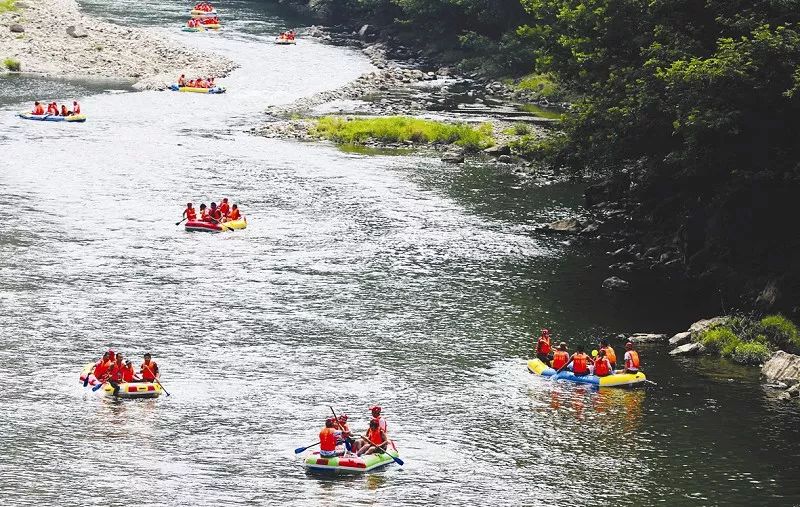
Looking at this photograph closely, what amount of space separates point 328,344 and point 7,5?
4115 inches

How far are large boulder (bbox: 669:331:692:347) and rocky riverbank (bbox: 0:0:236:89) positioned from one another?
235ft

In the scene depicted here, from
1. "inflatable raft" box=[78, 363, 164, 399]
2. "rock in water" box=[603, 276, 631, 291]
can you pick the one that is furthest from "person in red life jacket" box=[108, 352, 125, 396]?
"rock in water" box=[603, 276, 631, 291]

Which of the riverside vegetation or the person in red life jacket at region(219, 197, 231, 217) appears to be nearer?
the riverside vegetation

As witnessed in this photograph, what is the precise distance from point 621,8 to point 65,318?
116ft

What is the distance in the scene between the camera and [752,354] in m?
52.8

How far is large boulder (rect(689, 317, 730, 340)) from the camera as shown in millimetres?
55344

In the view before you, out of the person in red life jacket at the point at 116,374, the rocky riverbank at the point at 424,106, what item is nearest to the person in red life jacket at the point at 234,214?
the rocky riverbank at the point at 424,106

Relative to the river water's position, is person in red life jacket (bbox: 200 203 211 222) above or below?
above

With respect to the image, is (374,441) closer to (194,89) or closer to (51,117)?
(51,117)

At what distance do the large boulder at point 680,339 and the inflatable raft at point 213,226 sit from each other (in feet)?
87.9

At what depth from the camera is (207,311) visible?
56.8 m

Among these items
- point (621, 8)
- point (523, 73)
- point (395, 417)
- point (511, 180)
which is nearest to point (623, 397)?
point (395, 417)

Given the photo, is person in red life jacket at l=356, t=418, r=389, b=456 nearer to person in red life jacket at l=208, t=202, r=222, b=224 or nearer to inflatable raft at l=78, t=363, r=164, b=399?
inflatable raft at l=78, t=363, r=164, b=399

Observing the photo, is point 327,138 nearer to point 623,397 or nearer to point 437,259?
point 437,259
